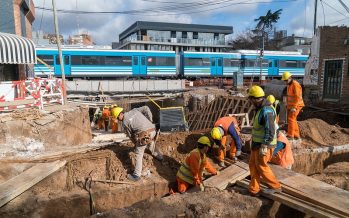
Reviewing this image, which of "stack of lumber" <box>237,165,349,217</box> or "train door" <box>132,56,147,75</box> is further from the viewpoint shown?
"train door" <box>132,56,147,75</box>

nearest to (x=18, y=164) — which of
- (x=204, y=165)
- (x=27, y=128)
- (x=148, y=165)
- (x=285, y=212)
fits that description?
(x=27, y=128)

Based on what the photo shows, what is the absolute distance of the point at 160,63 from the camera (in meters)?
28.4

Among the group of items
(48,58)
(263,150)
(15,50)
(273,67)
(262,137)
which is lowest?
(263,150)

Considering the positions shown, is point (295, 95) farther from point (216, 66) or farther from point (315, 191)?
point (216, 66)

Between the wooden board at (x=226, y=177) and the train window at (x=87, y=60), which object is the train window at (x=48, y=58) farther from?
the wooden board at (x=226, y=177)

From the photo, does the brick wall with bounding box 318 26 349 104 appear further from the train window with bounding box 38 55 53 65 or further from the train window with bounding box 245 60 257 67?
the train window with bounding box 38 55 53 65

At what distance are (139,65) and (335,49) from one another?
1707 centimetres

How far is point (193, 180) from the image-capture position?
629cm

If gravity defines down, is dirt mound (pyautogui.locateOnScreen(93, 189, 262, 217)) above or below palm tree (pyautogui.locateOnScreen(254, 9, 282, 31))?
below

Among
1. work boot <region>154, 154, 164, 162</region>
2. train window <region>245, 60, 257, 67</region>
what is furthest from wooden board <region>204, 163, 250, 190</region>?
Answer: train window <region>245, 60, 257, 67</region>

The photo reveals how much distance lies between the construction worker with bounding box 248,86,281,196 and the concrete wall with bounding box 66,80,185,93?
1843cm

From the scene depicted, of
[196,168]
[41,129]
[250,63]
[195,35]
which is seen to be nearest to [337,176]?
[196,168]

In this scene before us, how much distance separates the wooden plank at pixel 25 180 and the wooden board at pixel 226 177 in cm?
338

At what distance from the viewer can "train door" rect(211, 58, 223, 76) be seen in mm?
30308
